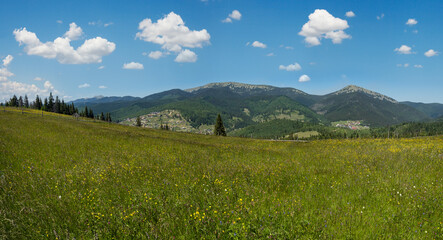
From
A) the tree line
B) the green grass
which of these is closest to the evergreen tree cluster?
the tree line

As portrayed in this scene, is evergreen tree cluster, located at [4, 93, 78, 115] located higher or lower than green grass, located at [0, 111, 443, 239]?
higher

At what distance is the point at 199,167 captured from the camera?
7859mm

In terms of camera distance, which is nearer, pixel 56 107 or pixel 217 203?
pixel 217 203

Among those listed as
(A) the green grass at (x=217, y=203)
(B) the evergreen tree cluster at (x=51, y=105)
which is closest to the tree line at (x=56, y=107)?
(B) the evergreen tree cluster at (x=51, y=105)

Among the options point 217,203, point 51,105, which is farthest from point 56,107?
point 217,203

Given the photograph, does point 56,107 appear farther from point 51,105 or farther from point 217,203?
point 217,203

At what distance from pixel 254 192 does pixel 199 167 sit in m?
3.10

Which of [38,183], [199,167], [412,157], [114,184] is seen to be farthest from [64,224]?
[412,157]

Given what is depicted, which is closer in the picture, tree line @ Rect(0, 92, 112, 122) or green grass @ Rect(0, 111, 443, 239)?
green grass @ Rect(0, 111, 443, 239)

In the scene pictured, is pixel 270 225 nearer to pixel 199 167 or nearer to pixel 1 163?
pixel 199 167

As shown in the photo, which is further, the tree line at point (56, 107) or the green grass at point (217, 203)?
the tree line at point (56, 107)

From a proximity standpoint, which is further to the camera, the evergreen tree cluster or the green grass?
the evergreen tree cluster

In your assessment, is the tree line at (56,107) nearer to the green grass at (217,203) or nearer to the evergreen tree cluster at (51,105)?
the evergreen tree cluster at (51,105)

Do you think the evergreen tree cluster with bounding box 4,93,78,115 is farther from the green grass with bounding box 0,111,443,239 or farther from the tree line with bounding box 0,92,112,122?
the green grass with bounding box 0,111,443,239
